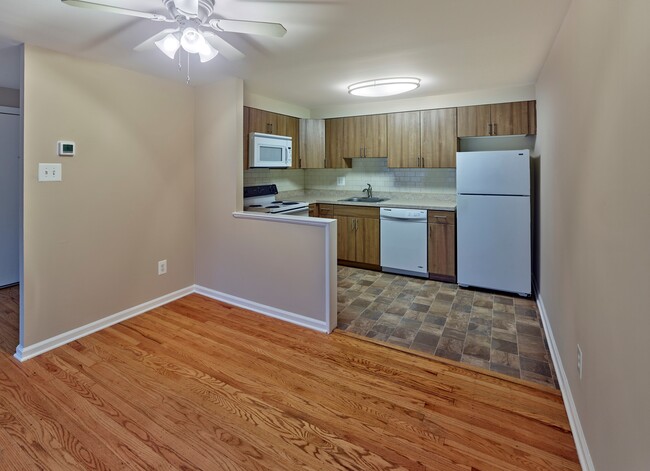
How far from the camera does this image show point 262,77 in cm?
339

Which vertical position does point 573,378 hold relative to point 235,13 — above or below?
below

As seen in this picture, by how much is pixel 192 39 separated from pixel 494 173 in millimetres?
3028

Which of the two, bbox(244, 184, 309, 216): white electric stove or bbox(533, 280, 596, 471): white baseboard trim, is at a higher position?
bbox(244, 184, 309, 216): white electric stove

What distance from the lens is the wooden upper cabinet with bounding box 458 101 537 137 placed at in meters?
3.82

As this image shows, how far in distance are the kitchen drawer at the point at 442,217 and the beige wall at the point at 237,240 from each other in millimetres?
1690

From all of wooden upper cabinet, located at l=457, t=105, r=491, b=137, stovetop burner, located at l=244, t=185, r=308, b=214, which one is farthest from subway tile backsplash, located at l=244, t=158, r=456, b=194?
wooden upper cabinet, located at l=457, t=105, r=491, b=137

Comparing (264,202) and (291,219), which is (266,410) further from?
(264,202)

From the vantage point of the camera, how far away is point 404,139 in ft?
14.7

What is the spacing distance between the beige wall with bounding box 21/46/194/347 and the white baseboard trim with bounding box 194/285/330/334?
33 centimetres

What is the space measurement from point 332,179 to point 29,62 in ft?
12.3

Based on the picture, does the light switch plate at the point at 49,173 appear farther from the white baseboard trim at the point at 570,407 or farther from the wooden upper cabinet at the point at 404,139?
the white baseboard trim at the point at 570,407

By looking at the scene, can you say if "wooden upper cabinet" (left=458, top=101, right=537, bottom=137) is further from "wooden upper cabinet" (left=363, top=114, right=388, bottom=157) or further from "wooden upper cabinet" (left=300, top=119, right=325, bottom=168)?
"wooden upper cabinet" (left=300, top=119, right=325, bottom=168)

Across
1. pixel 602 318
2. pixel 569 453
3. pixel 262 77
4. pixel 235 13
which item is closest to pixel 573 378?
pixel 569 453

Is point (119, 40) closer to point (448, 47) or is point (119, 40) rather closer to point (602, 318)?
point (448, 47)
